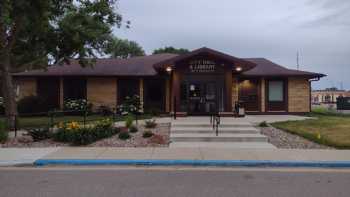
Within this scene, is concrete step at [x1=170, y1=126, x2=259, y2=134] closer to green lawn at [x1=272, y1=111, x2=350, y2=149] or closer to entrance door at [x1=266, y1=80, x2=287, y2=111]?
green lawn at [x1=272, y1=111, x2=350, y2=149]

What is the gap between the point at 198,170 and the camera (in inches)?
403

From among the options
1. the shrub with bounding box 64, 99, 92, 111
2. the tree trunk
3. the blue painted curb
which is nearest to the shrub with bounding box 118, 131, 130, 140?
the blue painted curb

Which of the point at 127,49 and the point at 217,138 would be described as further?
the point at 127,49

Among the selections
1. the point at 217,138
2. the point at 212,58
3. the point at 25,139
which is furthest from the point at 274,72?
the point at 25,139

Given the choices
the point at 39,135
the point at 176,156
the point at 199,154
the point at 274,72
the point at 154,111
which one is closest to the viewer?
the point at 176,156

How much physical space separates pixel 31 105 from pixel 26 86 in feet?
7.38

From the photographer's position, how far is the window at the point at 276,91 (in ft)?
97.0

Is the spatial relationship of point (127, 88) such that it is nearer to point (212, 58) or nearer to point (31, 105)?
point (31, 105)

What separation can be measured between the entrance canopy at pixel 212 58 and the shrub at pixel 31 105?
9.43 metres

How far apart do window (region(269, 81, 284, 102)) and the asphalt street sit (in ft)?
63.7

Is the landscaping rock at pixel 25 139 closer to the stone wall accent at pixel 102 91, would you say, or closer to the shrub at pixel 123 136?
the shrub at pixel 123 136

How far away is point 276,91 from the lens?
2962 cm

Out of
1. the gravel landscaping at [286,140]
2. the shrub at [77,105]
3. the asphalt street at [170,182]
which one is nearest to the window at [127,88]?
the shrub at [77,105]

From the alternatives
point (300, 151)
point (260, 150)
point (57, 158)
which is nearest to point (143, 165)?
point (57, 158)
